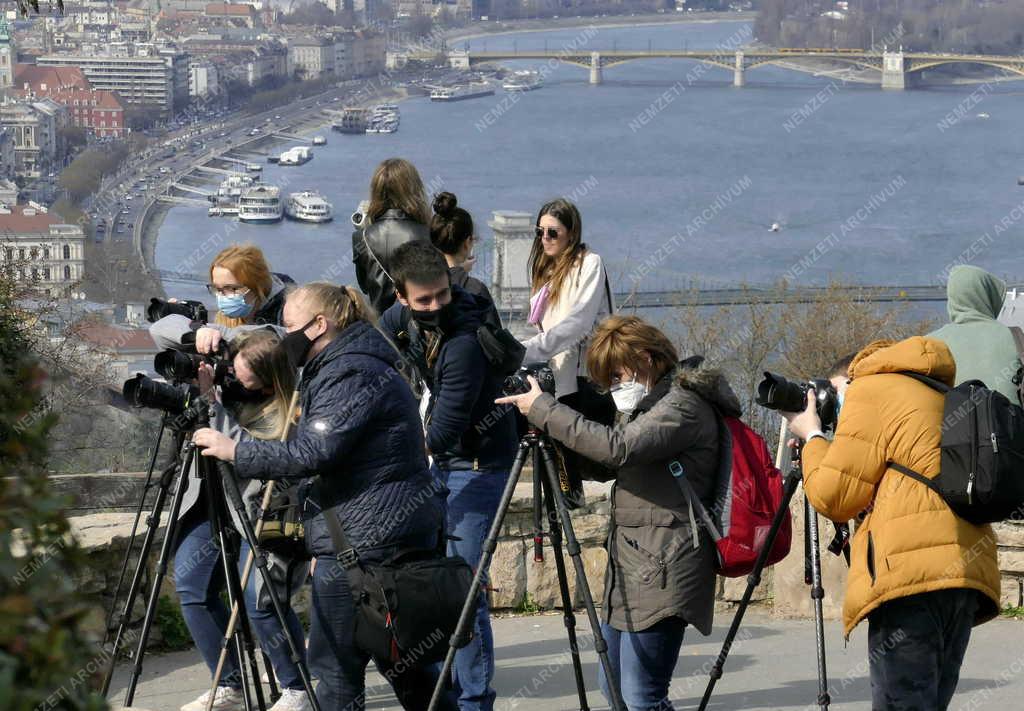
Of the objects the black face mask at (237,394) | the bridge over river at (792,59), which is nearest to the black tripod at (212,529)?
the black face mask at (237,394)

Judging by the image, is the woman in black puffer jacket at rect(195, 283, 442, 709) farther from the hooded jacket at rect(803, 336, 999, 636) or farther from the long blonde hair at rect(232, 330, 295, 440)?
the hooded jacket at rect(803, 336, 999, 636)

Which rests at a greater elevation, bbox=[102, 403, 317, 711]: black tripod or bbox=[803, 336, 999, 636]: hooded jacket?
bbox=[803, 336, 999, 636]: hooded jacket

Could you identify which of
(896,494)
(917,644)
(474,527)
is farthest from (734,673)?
(896,494)

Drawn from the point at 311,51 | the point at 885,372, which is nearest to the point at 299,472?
the point at 885,372

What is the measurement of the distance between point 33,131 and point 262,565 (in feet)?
256

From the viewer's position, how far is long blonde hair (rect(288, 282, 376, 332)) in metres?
2.59

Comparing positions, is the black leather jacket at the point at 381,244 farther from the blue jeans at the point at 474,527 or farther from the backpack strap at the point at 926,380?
the backpack strap at the point at 926,380

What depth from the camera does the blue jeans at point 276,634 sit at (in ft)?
9.76

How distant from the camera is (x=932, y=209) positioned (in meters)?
61.7

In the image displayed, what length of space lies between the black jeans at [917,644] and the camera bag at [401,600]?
0.73 metres

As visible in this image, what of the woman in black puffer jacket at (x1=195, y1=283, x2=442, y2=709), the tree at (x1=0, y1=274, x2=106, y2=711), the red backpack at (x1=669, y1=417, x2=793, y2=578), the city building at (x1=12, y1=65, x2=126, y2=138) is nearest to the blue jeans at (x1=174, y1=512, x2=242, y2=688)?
the woman in black puffer jacket at (x1=195, y1=283, x2=442, y2=709)

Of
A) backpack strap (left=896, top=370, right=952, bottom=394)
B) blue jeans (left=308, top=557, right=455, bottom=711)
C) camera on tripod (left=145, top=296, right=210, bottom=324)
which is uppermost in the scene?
backpack strap (left=896, top=370, right=952, bottom=394)

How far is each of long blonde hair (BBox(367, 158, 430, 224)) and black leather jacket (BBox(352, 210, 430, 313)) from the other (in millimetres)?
18

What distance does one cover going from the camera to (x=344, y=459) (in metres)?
2.49
